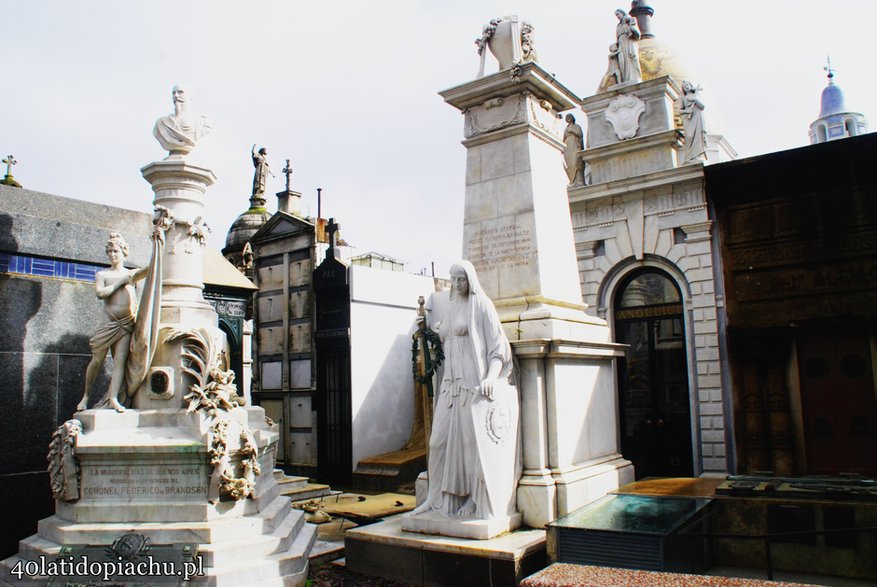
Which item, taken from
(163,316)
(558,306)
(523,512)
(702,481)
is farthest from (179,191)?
(702,481)

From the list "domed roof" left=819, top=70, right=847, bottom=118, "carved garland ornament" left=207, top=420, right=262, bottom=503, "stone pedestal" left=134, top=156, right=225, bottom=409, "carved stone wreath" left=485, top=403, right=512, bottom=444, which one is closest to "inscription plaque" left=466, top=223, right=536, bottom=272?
"carved stone wreath" left=485, top=403, right=512, bottom=444

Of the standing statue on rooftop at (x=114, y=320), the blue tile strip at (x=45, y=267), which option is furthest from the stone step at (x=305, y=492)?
the blue tile strip at (x=45, y=267)

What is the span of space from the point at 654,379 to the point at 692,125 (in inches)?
193

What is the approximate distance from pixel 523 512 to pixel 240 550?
2528mm

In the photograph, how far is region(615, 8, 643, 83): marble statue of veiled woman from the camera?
14.3 meters

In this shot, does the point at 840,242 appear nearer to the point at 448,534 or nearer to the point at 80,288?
the point at 448,534

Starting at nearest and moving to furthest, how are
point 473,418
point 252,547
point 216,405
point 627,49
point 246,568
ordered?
point 246,568 → point 252,547 → point 473,418 → point 216,405 → point 627,49

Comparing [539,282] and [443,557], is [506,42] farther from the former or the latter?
[443,557]

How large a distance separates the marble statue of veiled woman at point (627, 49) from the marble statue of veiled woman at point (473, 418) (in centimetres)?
983

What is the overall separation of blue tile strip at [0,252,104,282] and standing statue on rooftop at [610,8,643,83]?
11.0 metres

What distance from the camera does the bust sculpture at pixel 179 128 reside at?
24.2ft

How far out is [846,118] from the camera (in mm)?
39031

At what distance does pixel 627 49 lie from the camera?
14281mm

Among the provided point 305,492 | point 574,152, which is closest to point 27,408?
point 305,492
